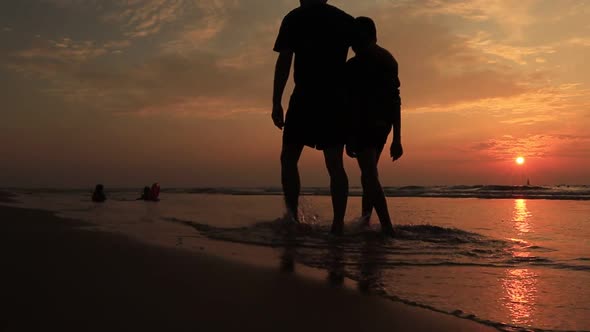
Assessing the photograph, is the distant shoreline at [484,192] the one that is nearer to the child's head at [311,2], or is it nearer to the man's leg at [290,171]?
the man's leg at [290,171]

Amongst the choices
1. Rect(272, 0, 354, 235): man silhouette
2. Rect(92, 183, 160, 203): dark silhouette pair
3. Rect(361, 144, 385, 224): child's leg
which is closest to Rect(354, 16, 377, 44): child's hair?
Rect(272, 0, 354, 235): man silhouette

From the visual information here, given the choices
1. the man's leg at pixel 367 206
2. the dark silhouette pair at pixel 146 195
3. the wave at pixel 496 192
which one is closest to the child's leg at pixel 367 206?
the man's leg at pixel 367 206

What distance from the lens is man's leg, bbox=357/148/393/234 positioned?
4.29m

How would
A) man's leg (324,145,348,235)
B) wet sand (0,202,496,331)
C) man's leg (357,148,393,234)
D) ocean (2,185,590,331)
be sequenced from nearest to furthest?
wet sand (0,202,496,331)
ocean (2,185,590,331)
man's leg (324,145,348,235)
man's leg (357,148,393,234)

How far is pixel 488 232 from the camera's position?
15.2ft

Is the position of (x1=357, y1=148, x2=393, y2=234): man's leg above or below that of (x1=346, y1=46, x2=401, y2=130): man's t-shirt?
below

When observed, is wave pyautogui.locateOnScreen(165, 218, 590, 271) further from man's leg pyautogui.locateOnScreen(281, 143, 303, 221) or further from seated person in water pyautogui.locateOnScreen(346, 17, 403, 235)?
seated person in water pyautogui.locateOnScreen(346, 17, 403, 235)

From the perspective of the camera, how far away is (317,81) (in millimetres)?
4152

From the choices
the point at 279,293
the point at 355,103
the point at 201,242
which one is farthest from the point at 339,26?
the point at 279,293

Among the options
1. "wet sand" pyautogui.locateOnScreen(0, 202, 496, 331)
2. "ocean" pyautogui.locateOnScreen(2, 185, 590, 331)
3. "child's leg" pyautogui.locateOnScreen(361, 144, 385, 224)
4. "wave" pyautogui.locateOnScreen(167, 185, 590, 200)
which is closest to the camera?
"wet sand" pyautogui.locateOnScreen(0, 202, 496, 331)

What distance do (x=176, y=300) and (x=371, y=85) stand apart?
344 centimetres

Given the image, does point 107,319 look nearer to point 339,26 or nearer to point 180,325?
point 180,325

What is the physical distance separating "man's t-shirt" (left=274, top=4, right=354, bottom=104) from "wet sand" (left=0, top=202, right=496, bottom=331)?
7.19 ft

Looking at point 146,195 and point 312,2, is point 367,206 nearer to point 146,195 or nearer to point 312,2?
point 312,2
